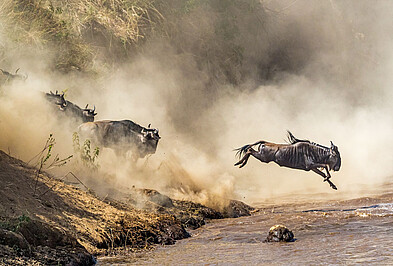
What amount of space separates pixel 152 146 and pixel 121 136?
80 centimetres

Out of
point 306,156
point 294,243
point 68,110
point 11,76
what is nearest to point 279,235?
point 294,243

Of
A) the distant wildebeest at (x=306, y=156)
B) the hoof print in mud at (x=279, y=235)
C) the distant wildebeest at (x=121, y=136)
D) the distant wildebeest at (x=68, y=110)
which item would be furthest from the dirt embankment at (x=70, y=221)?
the distant wildebeest at (x=68, y=110)

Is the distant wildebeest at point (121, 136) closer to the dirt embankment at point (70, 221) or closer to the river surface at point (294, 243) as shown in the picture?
the dirt embankment at point (70, 221)

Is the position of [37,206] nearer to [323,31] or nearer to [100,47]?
[100,47]

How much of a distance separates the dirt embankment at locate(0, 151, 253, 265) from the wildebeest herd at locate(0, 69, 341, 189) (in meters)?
2.97

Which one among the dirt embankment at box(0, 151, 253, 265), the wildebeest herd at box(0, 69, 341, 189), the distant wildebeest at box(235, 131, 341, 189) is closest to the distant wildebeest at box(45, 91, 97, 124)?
the wildebeest herd at box(0, 69, 341, 189)

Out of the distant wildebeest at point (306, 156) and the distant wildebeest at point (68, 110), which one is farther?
the distant wildebeest at point (68, 110)

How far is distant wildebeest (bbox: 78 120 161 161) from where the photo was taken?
40.4 feet

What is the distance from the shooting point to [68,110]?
42.7 feet

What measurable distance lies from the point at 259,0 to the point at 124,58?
30.9ft

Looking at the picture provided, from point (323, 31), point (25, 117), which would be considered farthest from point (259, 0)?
point (25, 117)

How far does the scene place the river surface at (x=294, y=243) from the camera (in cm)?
566

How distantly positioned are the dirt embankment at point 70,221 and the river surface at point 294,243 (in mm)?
371

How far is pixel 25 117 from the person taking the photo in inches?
437
